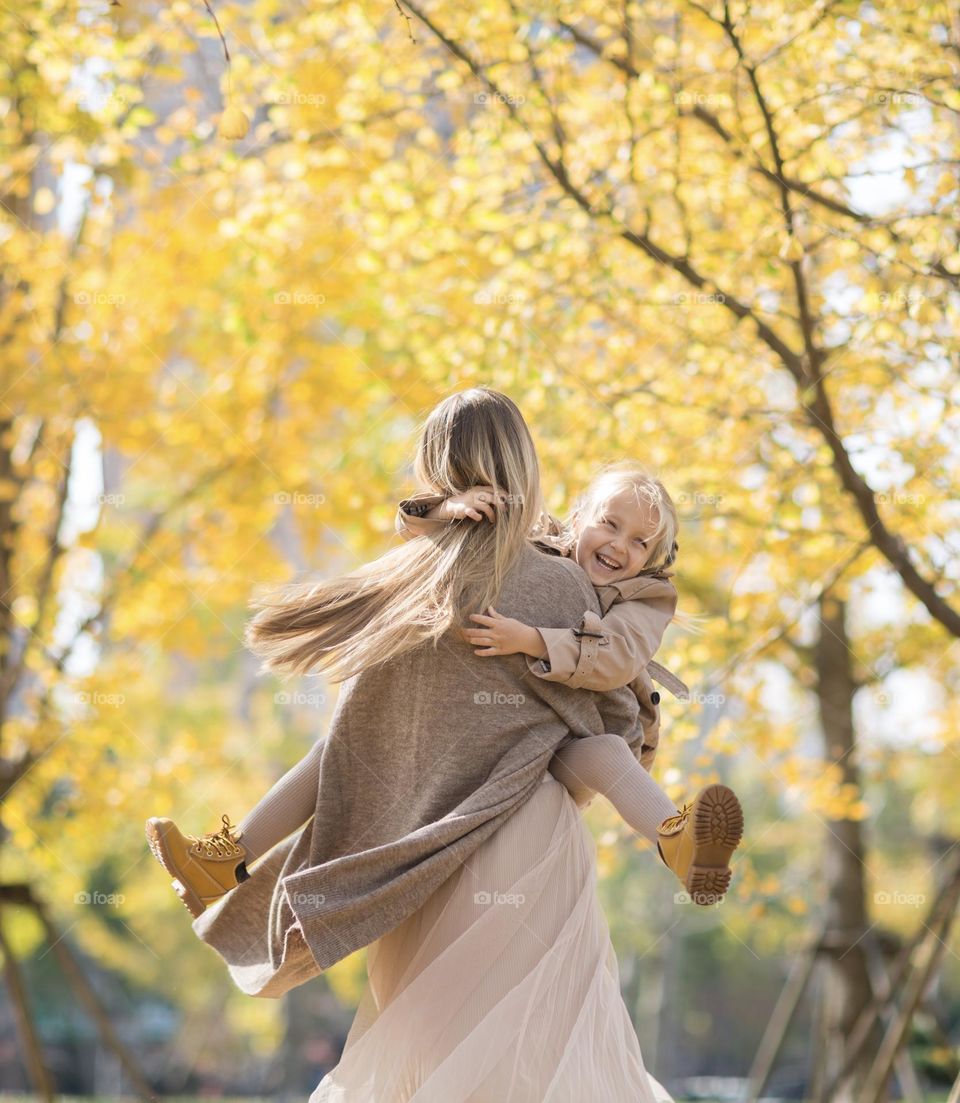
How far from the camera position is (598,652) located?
294cm

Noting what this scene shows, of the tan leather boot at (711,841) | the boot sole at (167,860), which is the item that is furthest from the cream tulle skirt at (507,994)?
the boot sole at (167,860)

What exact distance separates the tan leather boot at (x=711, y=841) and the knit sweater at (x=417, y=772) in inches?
15.2

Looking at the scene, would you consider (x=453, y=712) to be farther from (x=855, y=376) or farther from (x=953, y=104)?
(x=855, y=376)

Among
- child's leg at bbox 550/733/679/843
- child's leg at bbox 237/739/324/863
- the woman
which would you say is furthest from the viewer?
child's leg at bbox 237/739/324/863

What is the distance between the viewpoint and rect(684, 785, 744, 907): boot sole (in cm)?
270

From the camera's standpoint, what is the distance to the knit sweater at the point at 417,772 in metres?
2.81

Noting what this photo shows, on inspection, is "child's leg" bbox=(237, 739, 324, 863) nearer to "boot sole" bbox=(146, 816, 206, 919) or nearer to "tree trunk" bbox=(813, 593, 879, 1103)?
"boot sole" bbox=(146, 816, 206, 919)

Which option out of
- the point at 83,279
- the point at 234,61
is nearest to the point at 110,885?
the point at 83,279

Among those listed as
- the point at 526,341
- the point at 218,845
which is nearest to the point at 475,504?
the point at 218,845

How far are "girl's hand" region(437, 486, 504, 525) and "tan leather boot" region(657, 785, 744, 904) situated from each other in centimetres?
76

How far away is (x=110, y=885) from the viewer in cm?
2378

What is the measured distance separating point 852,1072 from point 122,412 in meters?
5.81

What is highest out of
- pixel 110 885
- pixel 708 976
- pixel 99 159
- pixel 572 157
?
pixel 99 159

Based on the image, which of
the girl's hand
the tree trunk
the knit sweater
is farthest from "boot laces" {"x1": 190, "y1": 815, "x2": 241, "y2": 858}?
the tree trunk
